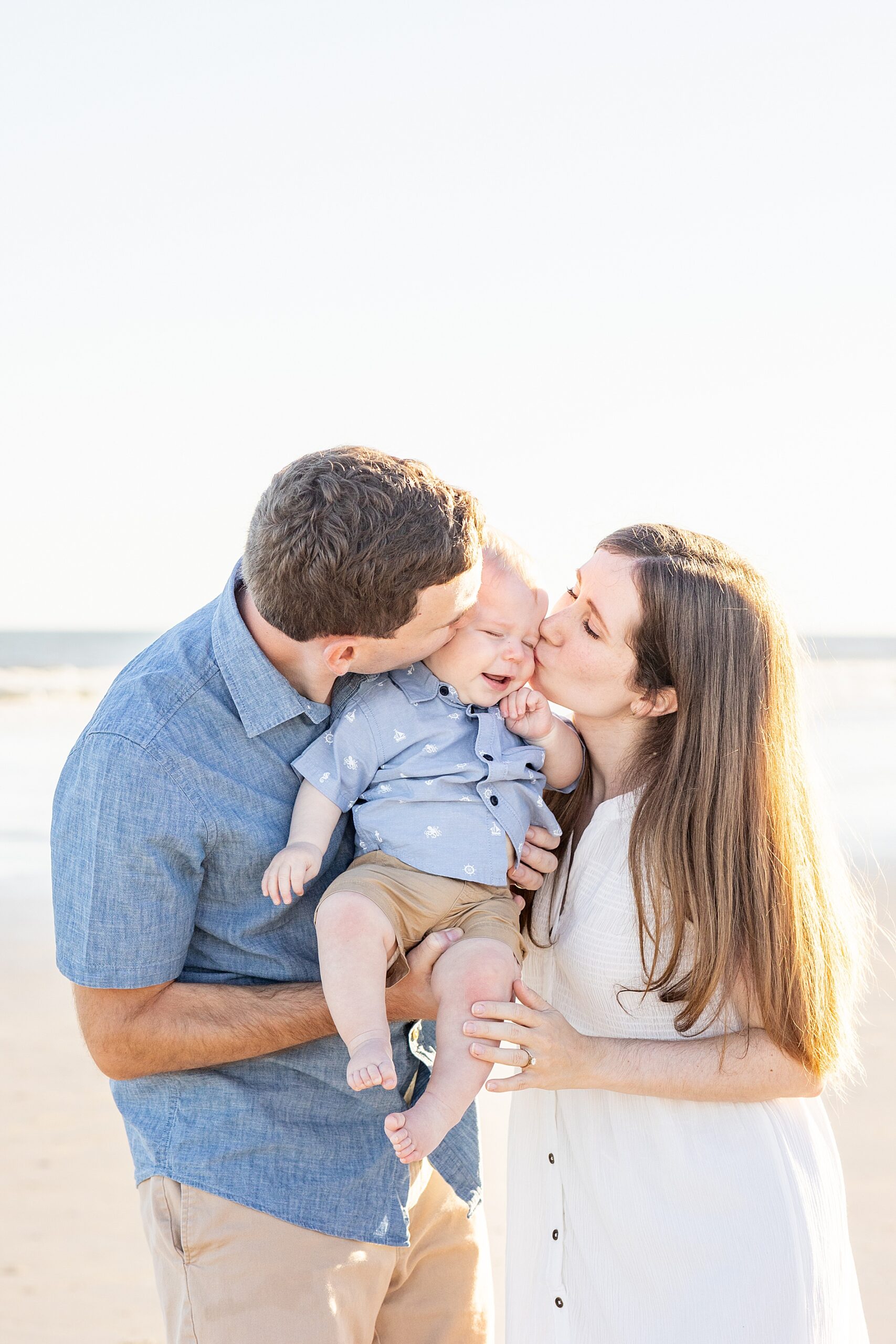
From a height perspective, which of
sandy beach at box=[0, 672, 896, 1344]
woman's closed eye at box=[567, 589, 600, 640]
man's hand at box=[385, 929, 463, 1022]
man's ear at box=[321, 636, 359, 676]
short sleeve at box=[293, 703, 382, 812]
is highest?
woman's closed eye at box=[567, 589, 600, 640]

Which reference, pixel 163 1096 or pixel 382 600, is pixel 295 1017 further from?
pixel 382 600

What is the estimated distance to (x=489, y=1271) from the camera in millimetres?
2561

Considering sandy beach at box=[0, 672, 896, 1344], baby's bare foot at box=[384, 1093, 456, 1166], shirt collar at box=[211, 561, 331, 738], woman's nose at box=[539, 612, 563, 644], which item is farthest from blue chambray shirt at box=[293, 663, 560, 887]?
sandy beach at box=[0, 672, 896, 1344]

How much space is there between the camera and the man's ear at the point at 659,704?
2.32m

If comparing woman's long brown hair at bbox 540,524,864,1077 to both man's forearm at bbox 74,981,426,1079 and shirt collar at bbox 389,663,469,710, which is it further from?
man's forearm at bbox 74,981,426,1079

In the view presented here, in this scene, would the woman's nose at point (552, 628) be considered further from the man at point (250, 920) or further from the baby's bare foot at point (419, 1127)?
the baby's bare foot at point (419, 1127)

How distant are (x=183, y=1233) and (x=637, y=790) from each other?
1.25 m

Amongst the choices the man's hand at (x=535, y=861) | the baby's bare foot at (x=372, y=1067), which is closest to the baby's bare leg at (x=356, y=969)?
the baby's bare foot at (x=372, y=1067)

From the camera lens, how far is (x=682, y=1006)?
7.23ft

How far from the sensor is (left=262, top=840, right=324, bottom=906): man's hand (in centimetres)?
204

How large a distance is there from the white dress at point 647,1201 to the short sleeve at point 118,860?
0.84 m

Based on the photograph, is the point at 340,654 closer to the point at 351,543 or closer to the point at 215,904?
the point at 351,543

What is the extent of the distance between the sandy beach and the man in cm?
108

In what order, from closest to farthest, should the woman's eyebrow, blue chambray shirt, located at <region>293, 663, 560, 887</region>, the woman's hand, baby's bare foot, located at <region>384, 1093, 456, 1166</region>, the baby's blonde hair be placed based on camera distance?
1. baby's bare foot, located at <region>384, 1093, 456, 1166</region>
2. the woman's hand
3. blue chambray shirt, located at <region>293, 663, 560, 887</region>
4. the woman's eyebrow
5. the baby's blonde hair
